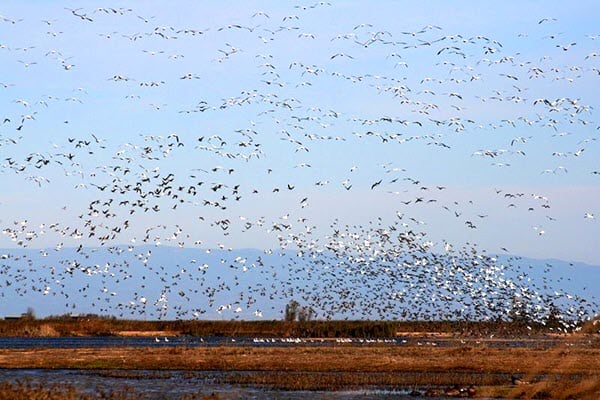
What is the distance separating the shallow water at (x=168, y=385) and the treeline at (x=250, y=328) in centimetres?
7546

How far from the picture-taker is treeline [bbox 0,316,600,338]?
134 meters

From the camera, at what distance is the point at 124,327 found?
15575cm

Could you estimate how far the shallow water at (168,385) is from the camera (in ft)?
144

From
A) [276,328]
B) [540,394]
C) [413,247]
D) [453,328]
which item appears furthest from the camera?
[276,328]

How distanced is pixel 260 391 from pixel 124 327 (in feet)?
368

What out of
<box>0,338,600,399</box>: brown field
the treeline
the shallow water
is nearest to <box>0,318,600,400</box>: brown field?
<box>0,338,600,399</box>: brown field

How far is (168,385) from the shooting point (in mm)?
49469

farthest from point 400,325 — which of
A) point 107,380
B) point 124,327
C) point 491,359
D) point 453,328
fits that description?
point 107,380

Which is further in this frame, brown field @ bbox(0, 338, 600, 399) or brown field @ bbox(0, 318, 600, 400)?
brown field @ bbox(0, 338, 600, 399)

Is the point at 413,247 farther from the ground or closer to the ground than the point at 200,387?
farther from the ground

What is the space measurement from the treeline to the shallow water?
2971 inches

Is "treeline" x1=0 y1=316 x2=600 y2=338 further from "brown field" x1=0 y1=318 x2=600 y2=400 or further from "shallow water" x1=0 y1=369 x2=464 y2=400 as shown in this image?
"shallow water" x1=0 y1=369 x2=464 y2=400

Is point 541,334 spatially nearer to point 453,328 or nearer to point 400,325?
point 453,328

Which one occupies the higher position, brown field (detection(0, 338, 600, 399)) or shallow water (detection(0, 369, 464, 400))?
brown field (detection(0, 338, 600, 399))
